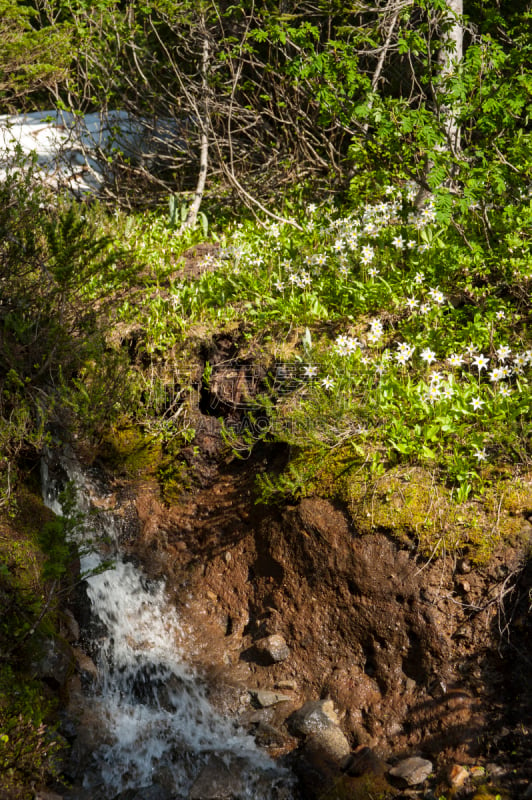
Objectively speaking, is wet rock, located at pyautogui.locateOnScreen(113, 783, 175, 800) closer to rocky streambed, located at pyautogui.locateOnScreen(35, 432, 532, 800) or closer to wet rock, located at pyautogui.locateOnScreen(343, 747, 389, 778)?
rocky streambed, located at pyautogui.locateOnScreen(35, 432, 532, 800)

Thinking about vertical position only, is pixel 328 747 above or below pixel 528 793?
below

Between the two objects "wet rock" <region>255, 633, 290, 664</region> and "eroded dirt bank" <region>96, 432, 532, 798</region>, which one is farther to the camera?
"wet rock" <region>255, 633, 290, 664</region>

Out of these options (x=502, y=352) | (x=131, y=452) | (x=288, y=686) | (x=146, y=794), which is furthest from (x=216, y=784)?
(x=502, y=352)

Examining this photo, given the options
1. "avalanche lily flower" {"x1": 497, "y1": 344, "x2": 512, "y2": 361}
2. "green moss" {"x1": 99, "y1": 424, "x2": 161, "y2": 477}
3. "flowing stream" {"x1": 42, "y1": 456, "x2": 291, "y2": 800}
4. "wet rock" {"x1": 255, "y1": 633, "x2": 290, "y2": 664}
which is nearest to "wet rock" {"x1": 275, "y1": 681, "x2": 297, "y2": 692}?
"wet rock" {"x1": 255, "y1": 633, "x2": 290, "y2": 664}

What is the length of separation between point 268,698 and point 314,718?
0.30 metres

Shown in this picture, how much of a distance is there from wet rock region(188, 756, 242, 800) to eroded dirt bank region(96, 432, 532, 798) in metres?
0.29

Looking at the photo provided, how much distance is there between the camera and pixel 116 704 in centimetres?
381

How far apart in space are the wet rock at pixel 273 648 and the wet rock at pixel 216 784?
62 centimetres

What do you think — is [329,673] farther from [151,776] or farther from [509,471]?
[509,471]

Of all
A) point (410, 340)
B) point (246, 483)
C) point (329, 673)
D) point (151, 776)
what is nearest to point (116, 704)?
point (151, 776)

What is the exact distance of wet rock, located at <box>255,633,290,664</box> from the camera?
3.82 metres

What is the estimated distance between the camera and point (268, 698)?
3701 mm

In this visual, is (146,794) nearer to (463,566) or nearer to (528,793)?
(528,793)

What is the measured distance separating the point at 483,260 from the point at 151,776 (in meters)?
3.70
